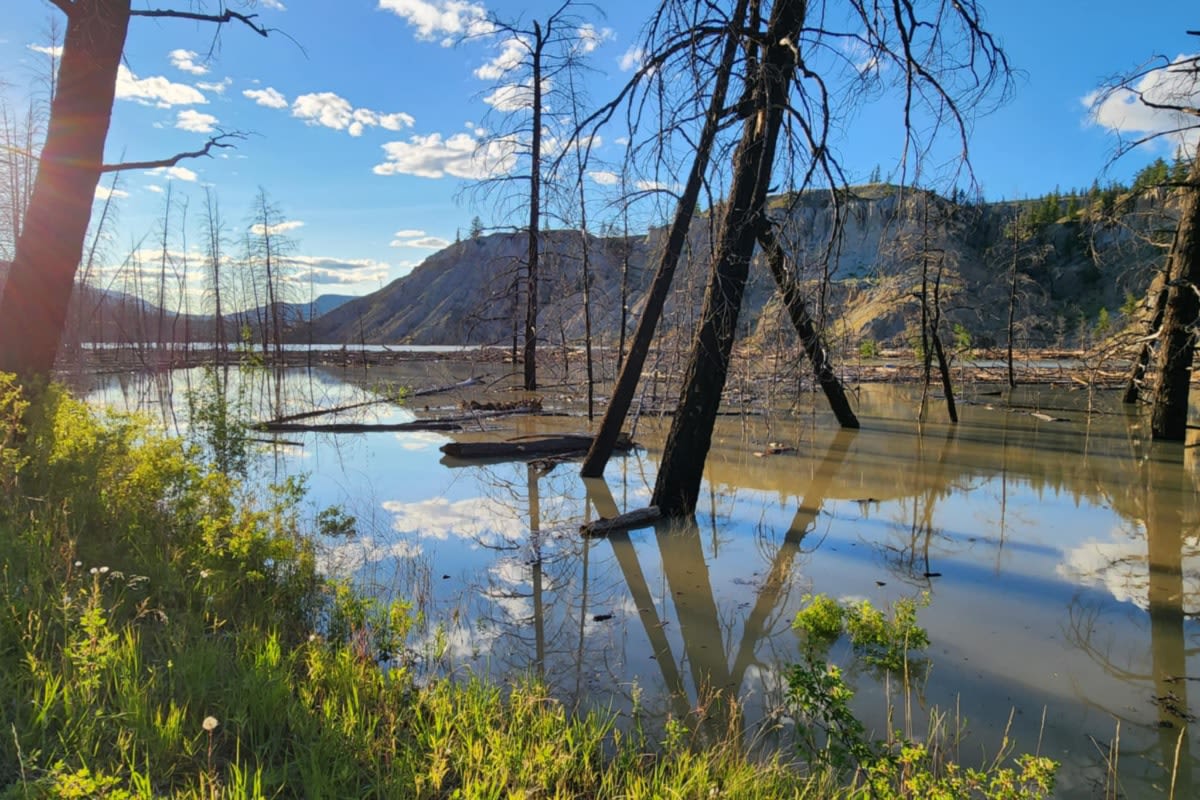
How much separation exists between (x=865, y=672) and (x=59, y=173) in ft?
28.9

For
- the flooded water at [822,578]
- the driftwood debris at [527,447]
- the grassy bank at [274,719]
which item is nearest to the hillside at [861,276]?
the flooded water at [822,578]

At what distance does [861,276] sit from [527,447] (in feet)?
239

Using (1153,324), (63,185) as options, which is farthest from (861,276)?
(63,185)

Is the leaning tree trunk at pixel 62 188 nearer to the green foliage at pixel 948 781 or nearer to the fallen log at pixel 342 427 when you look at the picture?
the fallen log at pixel 342 427

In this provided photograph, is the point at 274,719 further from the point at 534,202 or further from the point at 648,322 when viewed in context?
the point at 534,202

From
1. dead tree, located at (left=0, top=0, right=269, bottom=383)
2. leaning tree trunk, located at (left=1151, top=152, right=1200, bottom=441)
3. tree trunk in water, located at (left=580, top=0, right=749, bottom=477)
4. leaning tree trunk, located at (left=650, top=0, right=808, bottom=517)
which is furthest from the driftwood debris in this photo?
leaning tree trunk, located at (left=1151, top=152, right=1200, bottom=441)

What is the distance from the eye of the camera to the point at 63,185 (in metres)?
6.83

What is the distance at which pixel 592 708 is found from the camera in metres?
3.74

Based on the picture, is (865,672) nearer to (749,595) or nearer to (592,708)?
(749,595)

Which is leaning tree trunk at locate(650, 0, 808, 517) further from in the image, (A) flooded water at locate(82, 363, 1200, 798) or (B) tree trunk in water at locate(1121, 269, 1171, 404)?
(B) tree trunk in water at locate(1121, 269, 1171, 404)

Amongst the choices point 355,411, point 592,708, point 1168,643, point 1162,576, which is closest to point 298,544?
point 592,708

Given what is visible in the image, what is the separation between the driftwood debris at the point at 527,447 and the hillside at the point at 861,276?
9.23 ft

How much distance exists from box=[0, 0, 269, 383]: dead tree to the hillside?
6.62 m

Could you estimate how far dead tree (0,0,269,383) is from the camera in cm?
679
